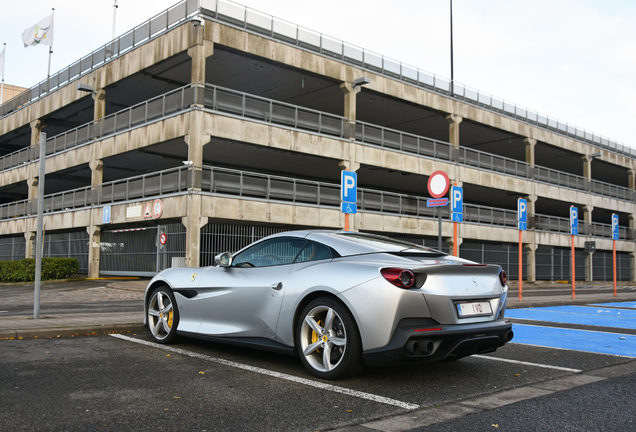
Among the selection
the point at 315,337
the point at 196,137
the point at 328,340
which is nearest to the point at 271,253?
the point at 315,337

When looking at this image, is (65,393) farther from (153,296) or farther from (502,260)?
(502,260)

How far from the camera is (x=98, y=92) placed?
28984 mm

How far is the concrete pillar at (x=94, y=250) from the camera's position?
28562 millimetres

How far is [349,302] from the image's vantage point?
490cm

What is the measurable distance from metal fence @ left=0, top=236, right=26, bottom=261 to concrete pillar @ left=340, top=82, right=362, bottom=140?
21912mm

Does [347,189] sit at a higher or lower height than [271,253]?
higher

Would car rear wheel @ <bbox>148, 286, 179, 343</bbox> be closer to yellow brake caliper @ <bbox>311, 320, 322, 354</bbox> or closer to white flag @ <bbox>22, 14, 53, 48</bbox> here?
yellow brake caliper @ <bbox>311, 320, 322, 354</bbox>

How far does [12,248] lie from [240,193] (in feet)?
69.6

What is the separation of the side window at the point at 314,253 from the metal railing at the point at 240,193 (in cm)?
1729

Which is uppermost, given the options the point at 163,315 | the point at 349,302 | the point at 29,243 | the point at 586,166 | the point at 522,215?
the point at 586,166

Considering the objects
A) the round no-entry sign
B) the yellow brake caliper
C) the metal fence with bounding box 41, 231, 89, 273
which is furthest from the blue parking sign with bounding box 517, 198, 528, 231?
the metal fence with bounding box 41, 231, 89, 273

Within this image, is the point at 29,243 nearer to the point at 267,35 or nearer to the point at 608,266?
the point at 267,35

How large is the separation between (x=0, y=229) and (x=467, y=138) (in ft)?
103

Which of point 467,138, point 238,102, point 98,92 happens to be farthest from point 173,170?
point 467,138
